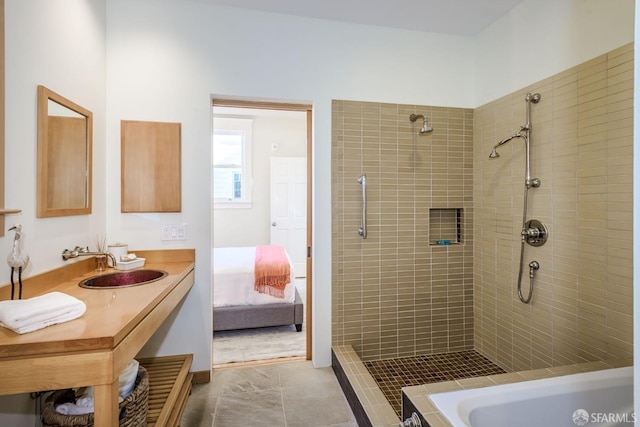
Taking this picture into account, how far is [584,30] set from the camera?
1.77m

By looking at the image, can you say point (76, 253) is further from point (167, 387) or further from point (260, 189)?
point (260, 189)

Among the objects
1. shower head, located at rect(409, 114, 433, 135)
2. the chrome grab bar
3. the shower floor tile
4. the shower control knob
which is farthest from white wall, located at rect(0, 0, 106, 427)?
the shower control knob

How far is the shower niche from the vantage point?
2.67 metres

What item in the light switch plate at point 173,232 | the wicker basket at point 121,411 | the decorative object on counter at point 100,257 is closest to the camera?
the wicker basket at point 121,411

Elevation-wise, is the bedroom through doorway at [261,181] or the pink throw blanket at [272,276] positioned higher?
the bedroom through doorway at [261,181]

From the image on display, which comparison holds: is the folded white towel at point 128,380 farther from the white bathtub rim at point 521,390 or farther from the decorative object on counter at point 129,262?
the white bathtub rim at point 521,390

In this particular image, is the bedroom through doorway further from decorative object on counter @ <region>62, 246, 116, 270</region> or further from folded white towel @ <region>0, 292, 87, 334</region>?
folded white towel @ <region>0, 292, 87, 334</region>

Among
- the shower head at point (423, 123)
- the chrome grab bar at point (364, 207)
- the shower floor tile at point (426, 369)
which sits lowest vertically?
the shower floor tile at point (426, 369)

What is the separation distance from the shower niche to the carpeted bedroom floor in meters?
1.53

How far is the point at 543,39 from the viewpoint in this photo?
6.63 feet

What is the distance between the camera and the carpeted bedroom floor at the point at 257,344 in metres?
2.63

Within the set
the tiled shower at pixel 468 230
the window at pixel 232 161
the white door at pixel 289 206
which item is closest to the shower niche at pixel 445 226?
the tiled shower at pixel 468 230

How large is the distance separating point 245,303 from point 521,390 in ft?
7.46

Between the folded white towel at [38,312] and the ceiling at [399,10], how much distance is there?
6.86 feet
